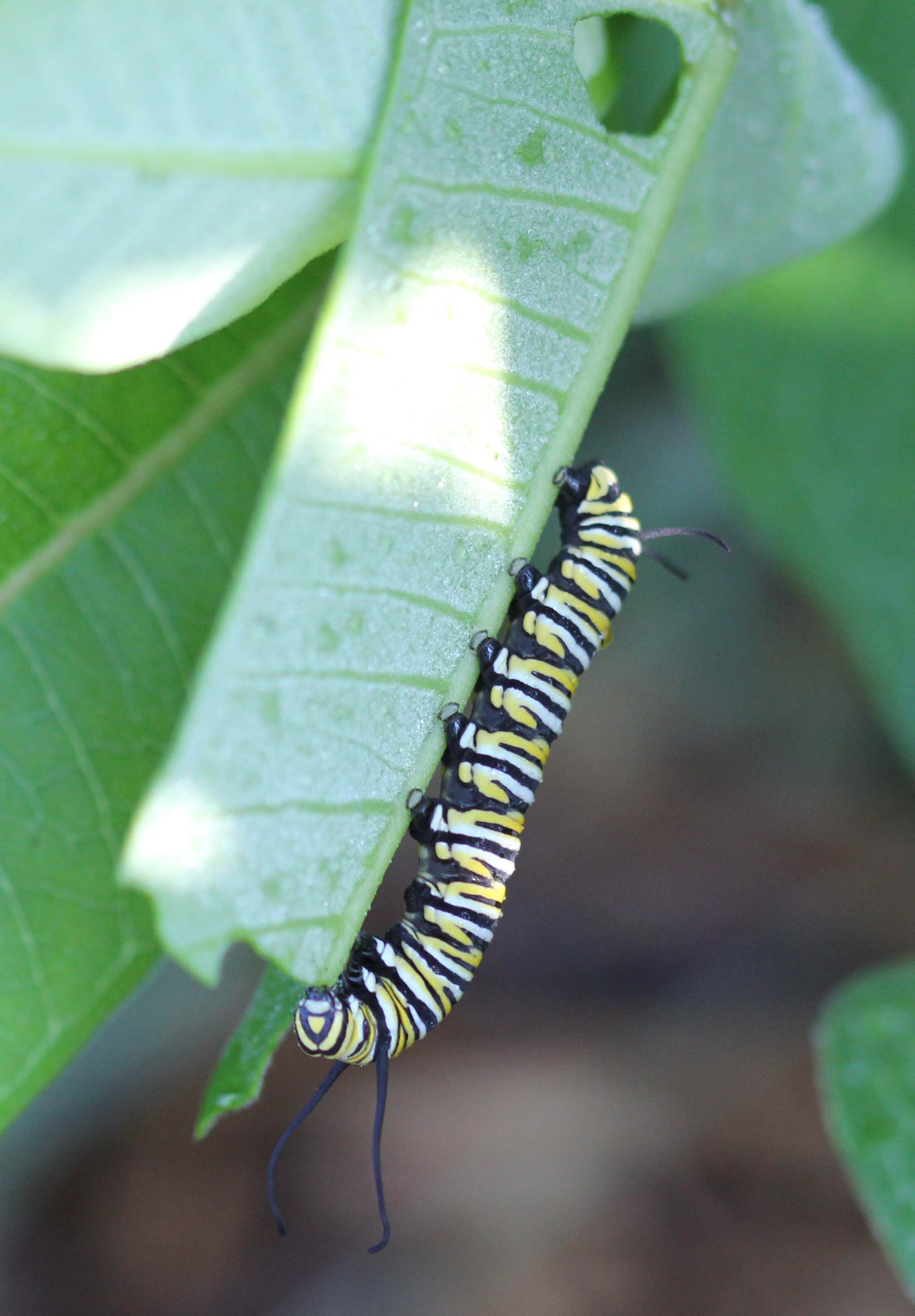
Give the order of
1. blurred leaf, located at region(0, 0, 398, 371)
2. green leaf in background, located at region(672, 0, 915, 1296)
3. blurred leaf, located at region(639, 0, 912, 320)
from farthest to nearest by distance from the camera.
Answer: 1. green leaf in background, located at region(672, 0, 915, 1296)
2. blurred leaf, located at region(639, 0, 912, 320)
3. blurred leaf, located at region(0, 0, 398, 371)

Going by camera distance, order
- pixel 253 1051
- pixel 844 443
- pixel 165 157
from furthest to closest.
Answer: pixel 844 443
pixel 253 1051
pixel 165 157

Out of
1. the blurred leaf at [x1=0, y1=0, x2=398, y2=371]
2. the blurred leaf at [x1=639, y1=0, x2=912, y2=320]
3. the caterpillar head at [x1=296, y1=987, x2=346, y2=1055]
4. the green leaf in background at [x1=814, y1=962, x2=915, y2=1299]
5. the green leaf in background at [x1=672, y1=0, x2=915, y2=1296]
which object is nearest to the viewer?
the blurred leaf at [x1=0, y1=0, x2=398, y2=371]

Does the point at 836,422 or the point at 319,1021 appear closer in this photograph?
the point at 319,1021

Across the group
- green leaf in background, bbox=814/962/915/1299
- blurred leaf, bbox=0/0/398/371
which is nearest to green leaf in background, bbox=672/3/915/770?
green leaf in background, bbox=814/962/915/1299

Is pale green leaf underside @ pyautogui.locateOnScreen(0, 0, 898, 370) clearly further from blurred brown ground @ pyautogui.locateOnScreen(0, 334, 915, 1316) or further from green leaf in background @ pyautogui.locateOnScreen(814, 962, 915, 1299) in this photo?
blurred brown ground @ pyautogui.locateOnScreen(0, 334, 915, 1316)

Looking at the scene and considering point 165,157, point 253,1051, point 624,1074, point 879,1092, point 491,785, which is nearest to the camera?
point 165,157

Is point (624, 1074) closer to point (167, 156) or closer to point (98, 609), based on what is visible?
point (98, 609)

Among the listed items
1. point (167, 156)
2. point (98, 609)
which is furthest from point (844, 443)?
point (167, 156)

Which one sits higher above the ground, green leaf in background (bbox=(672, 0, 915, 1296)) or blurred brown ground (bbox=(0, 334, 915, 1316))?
green leaf in background (bbox=(672, 0, 915, 1296))
